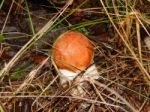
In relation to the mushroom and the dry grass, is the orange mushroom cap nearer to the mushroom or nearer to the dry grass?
the mushroom

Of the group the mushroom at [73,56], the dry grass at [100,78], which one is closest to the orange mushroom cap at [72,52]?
the mushroom at [73,56]

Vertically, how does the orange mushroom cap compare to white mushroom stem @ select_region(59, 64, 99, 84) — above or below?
above

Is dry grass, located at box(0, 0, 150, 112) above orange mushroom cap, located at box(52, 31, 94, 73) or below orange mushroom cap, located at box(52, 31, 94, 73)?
below

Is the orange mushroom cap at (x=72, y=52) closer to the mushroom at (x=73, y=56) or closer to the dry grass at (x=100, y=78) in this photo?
the mushroom at (x=73, y=56)

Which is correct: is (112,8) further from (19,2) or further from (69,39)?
(19,2)

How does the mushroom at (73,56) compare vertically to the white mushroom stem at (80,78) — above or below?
above

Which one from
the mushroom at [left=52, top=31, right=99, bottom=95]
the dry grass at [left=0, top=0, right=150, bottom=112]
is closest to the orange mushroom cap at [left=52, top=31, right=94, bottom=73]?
the mushroom at [left=52, top=31, right=99, bottom=95]

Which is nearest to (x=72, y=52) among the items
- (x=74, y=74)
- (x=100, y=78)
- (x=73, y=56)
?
(x=73, y=56)

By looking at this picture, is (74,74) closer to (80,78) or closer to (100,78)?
(80,78)
